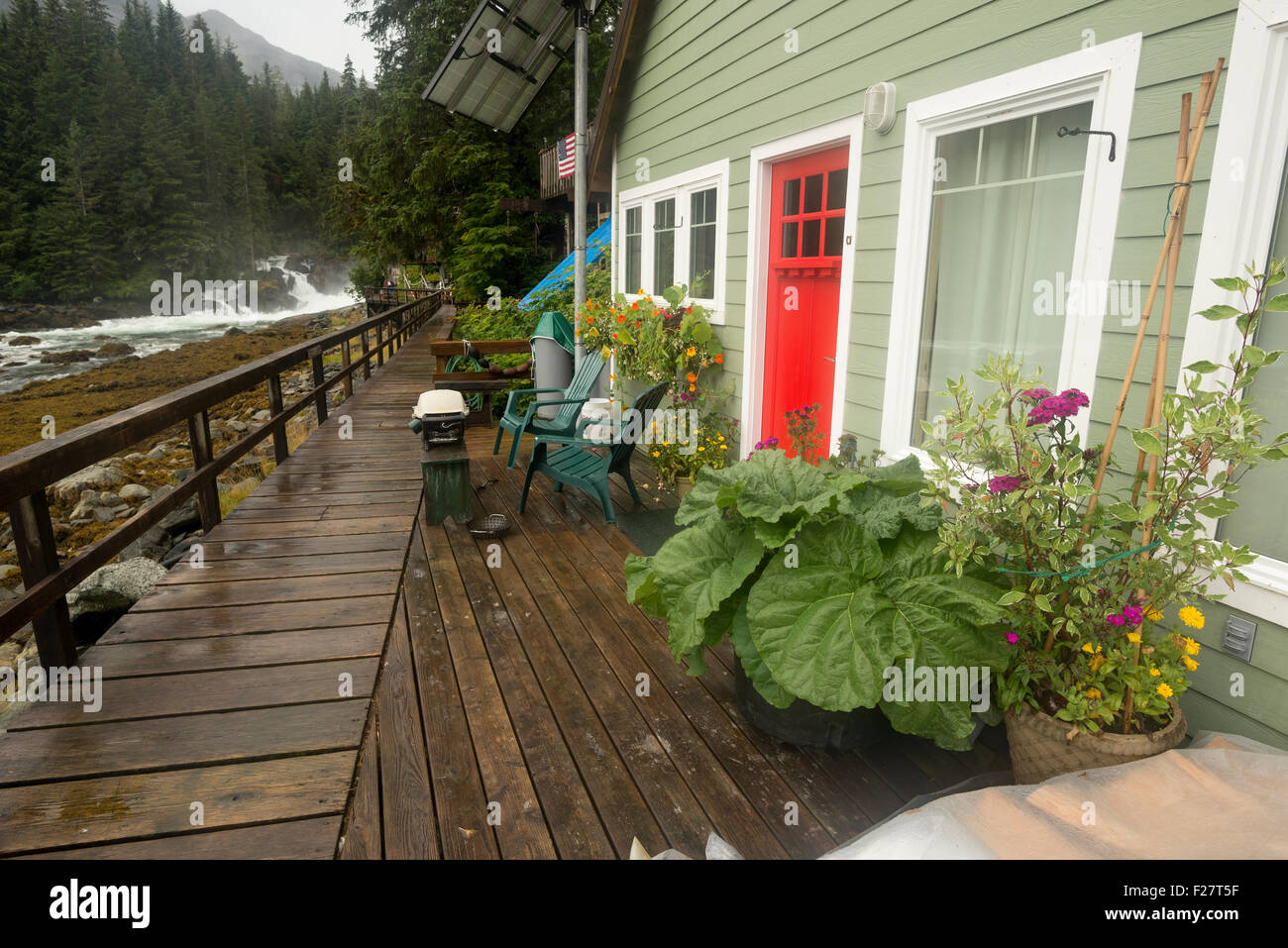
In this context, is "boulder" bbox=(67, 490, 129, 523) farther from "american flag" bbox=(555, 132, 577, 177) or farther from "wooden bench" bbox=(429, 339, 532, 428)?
"american flag" bbox=(555, 132, 577, 177)

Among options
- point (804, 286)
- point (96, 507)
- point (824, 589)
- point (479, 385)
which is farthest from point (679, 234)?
point (96, 507)

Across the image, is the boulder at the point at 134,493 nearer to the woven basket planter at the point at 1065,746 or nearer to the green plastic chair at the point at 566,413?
the green plastic chair at the point at 566,413

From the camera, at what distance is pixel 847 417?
135 inches

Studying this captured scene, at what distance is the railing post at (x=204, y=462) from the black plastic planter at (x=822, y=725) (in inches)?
110

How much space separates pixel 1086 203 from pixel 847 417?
1.47 metres

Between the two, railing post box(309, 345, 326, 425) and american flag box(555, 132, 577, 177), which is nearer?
railing post box(309, 345, 326, 425)

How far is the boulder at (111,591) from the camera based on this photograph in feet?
12.7

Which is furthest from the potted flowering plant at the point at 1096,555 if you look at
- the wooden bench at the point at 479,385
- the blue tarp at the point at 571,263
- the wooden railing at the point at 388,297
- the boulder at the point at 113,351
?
the boulder at the point at 113,351

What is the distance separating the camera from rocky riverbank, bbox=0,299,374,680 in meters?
4.08

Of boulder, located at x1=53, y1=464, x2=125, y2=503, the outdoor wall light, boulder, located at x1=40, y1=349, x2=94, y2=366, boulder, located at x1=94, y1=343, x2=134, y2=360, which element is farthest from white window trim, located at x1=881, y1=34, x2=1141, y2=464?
boulder, located at x1=94, y1=343, x2=134, y2=360

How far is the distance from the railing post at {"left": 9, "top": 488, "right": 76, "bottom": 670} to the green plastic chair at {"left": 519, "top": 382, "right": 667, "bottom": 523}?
2.32 meters
